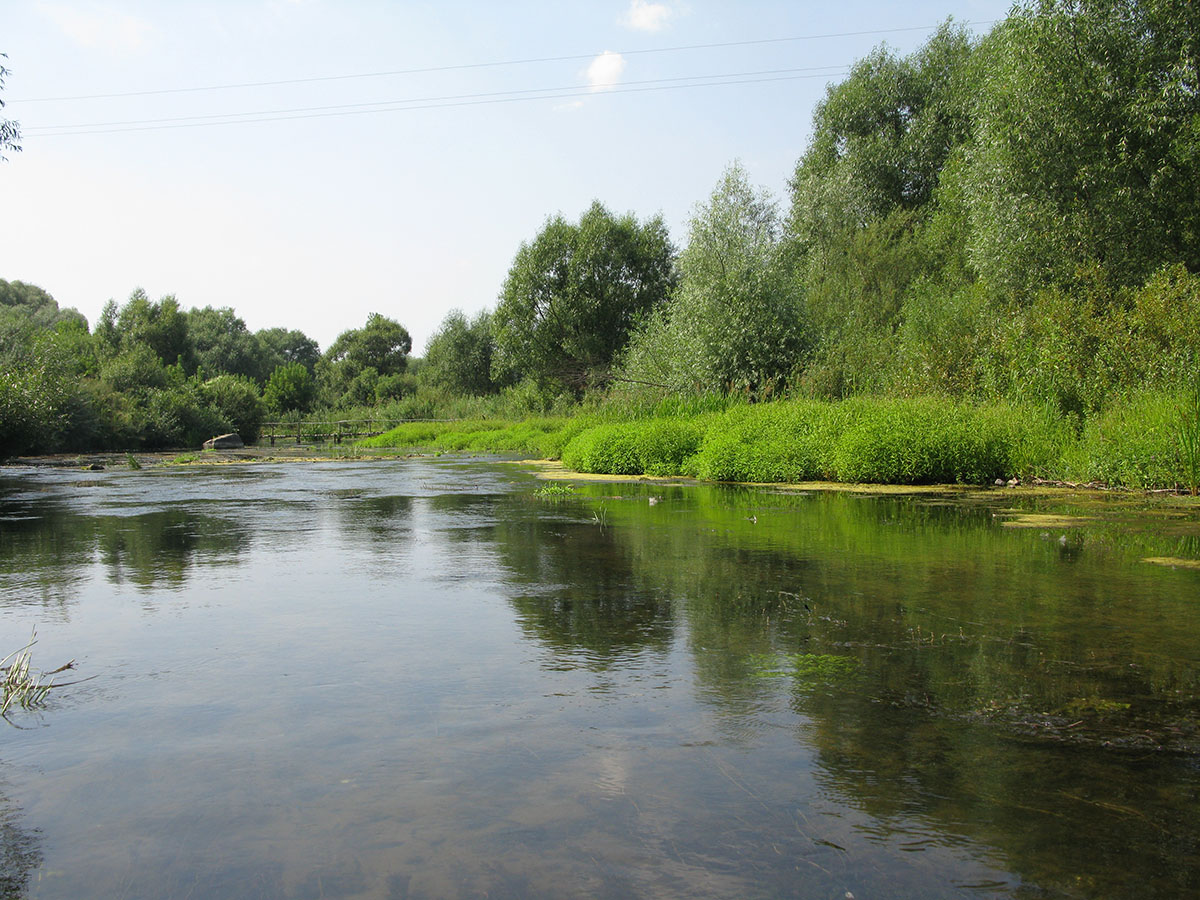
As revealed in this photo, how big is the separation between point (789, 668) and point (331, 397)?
7295 cm

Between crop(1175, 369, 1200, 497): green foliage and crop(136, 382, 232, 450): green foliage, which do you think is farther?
crop(136, 382, 232, 450): green foliage

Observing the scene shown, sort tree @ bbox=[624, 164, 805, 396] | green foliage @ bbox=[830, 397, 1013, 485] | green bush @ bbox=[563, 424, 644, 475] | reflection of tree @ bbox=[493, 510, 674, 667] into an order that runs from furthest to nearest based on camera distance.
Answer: tree @ bbox=[624, 164, 805, 396], green bush @ bbox=[563, 424, 644, 475], green foliage @ bbox=[830, 397, 1013, 485], reflection of tree @ bbox=[493, 510, 674, 667]

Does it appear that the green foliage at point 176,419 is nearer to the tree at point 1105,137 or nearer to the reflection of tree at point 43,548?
the reflection of tree at point 43,548

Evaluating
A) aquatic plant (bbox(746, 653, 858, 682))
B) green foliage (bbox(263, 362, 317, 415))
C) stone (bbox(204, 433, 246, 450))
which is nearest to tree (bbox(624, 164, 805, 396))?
aquatic plant (bbox(746, 653, 858, 682))

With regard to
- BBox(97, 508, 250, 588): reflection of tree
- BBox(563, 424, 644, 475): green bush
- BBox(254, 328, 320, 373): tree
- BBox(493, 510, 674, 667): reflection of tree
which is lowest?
BBox(493, 510, 674, 667): reflection of tree

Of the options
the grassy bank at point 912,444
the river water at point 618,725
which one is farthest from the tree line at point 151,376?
the river water at point 618,725

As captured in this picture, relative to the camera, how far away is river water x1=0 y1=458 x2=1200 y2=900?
2.84m

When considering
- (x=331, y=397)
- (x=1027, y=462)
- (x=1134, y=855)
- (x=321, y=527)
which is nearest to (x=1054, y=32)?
(x=1027, y=462)

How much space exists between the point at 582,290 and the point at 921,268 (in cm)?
2184

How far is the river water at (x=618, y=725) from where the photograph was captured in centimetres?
284

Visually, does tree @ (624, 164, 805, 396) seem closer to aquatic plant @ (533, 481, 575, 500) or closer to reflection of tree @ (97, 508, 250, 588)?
aquatic plant @ (533, 481, 575, 500)

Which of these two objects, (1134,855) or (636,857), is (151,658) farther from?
(1134,855)

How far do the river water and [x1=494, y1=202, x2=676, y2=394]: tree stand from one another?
42989 mm

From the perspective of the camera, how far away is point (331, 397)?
7375cm
